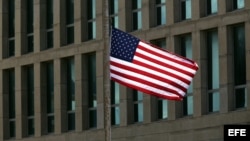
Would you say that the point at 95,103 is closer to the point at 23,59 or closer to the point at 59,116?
the point at 59,116

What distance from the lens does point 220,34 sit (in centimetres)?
3791

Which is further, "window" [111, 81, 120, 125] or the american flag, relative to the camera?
"window" [111, 81, 120, 125]

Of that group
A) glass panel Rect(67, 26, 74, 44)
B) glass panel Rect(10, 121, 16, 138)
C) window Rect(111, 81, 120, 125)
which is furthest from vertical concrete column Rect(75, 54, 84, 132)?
glass panel Rect(10, 121, 16, 138)

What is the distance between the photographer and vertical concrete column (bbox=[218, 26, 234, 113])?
37438mm

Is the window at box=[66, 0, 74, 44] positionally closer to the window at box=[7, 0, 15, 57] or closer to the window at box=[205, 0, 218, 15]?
the window at box=[7, 0, 15, 57]

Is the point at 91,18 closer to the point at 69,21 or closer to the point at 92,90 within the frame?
the point at 69,21

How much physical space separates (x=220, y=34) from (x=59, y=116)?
1083 centimetres

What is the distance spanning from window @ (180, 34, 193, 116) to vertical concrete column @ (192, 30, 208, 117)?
66 cm

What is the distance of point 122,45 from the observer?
20.9m

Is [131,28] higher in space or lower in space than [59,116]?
higher

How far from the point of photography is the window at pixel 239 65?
123ft

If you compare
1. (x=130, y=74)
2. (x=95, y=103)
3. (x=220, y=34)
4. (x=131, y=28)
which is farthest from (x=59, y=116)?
(x=130, y=74)

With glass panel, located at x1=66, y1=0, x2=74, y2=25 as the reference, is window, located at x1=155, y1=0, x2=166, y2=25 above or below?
below

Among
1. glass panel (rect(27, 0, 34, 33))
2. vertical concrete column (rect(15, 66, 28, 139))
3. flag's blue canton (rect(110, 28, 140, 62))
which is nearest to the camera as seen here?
flag's blue canton (rect(110, 28, 140, 62))
